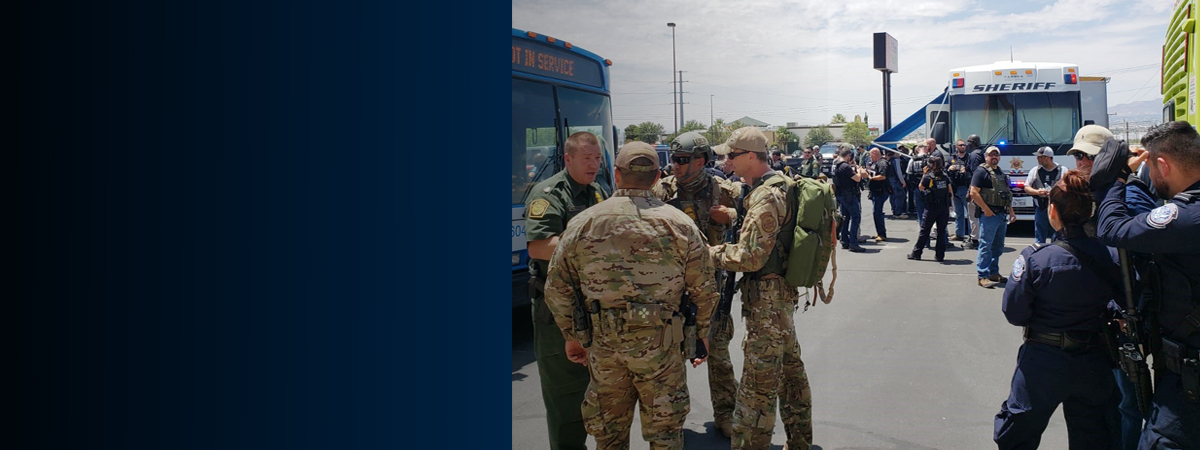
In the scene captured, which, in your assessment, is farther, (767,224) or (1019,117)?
(1019,117)

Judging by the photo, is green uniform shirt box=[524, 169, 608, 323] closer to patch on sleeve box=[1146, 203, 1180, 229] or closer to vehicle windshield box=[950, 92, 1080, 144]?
patch on sleeve box=[1146, 203, 1180, 229]

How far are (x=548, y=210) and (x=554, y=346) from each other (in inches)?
24.6

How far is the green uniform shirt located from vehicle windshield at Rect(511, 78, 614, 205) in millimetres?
1649

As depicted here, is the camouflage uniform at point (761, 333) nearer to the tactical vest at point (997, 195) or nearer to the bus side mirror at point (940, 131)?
the tactical vest at point (997, 195)

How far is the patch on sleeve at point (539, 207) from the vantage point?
11.4 feet

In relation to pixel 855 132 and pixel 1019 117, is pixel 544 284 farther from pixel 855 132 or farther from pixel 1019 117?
pixel 855 132

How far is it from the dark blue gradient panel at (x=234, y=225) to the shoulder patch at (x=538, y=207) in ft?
7.58

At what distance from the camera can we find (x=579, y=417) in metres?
3.61

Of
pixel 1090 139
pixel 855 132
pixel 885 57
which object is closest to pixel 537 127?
pixel 1090 139

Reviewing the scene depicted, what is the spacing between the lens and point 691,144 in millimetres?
4094

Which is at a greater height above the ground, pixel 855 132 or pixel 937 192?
pixel 855 132

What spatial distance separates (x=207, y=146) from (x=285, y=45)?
16 cm

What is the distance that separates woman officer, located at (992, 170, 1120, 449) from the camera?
2922mm

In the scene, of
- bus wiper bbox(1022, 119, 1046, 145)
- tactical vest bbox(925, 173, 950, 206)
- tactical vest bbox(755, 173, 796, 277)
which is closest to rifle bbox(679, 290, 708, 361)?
tactical vest bbox(755, 173, 796, 277)
